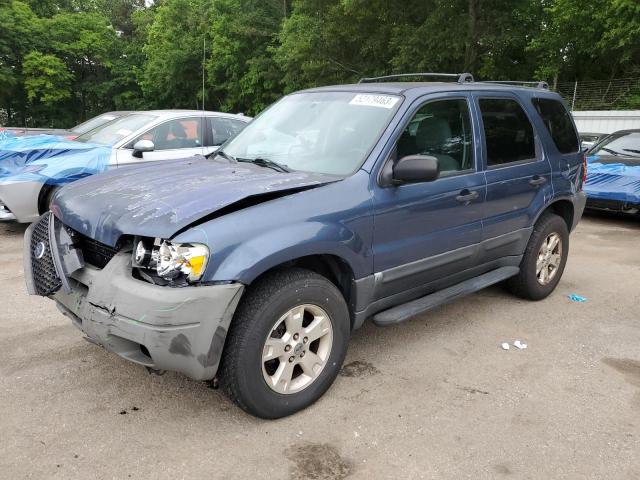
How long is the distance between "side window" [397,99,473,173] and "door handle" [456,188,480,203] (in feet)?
0.55

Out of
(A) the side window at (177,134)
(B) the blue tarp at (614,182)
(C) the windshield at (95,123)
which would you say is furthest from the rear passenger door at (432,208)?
(C) the windshield at (95,123)

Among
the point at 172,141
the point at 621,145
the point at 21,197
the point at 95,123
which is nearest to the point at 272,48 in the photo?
the point at 95,123

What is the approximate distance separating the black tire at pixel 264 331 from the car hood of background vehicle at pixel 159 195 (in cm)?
49

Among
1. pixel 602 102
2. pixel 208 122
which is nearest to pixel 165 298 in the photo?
pixel 208 122

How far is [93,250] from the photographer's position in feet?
9.79

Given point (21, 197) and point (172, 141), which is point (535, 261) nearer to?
point (172, 141)

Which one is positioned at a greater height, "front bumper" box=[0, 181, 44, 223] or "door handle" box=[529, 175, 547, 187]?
"door handle" box=[529, 175, 547, 187]

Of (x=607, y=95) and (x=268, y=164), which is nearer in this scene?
(x=268, y=164)

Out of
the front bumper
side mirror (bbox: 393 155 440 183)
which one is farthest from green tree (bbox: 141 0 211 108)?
side mirror (bbox: 393 155 440 183)

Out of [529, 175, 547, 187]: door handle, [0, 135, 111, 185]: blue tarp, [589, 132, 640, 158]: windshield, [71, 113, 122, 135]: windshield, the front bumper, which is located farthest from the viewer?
[589, 132, 640, 158]: windshield

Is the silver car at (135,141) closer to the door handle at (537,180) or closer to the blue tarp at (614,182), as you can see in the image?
the door handle at (537,180)

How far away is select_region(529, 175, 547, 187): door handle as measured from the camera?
14.6 ft

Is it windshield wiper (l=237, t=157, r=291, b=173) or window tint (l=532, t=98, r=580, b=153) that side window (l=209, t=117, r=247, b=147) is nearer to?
windshield wiper (l=237, t=157, r=291, b=173)

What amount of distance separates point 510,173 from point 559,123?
1.11 metres
